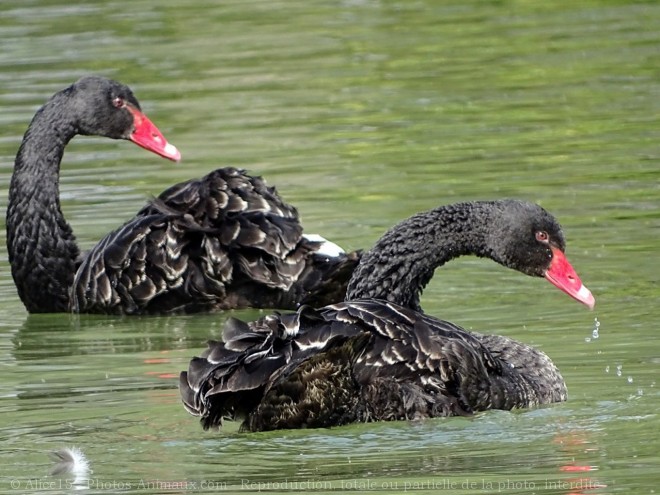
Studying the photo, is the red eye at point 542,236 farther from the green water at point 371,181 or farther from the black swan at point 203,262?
the black swan at point 203,262

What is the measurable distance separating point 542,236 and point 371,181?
4.67m

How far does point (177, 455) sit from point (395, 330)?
3.40 feet

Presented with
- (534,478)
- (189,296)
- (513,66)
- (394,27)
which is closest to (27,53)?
(394,27)

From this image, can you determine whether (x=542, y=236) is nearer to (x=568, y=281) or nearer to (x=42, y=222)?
(x=568, y=281)

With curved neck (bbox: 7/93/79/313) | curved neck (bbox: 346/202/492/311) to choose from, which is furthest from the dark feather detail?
curved neck (bbox: 7/93/79/313)

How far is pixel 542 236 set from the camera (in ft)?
28.5

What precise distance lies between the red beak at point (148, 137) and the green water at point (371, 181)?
79cm

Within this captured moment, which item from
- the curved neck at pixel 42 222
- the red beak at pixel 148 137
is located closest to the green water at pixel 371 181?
the curved neck at pixel 42 222

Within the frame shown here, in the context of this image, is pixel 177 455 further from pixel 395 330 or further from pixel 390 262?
pixel 390 262

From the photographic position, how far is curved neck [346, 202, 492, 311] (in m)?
8.59

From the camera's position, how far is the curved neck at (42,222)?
36.6 feet

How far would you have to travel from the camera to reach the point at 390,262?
8578 mm

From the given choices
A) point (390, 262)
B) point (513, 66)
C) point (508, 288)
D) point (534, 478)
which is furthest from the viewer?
point (513, 66)

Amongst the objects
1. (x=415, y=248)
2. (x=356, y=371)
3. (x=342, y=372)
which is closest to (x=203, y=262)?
(x=415, y=248)
